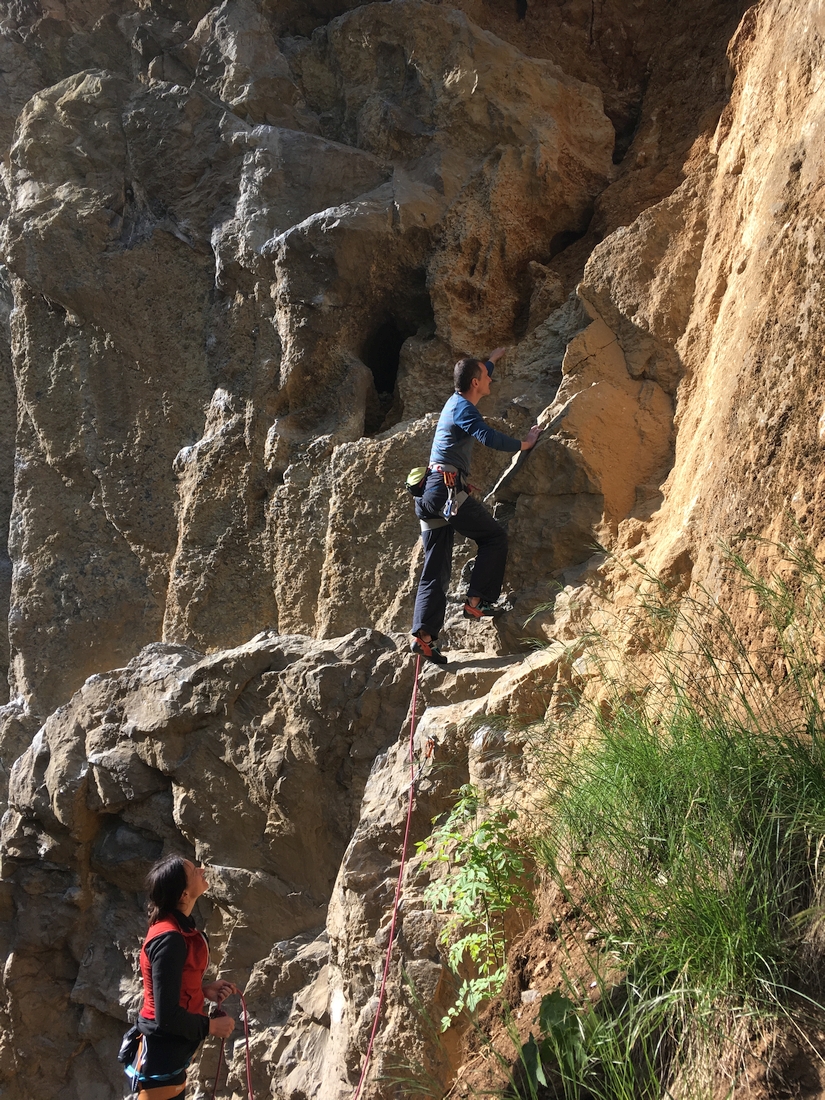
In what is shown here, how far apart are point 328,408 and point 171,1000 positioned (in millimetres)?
4531

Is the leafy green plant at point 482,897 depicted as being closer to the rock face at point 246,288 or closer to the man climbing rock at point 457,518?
the man climbing rock at point 457,518

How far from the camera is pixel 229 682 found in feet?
19.0

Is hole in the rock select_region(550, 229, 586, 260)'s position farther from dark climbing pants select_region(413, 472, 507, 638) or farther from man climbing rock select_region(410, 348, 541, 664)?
dark climbing pants select_region(413, 472, 507, 638)

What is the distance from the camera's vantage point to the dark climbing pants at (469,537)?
501 centimetres

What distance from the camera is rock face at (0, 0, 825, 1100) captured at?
4398 mm

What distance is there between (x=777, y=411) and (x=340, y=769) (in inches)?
121

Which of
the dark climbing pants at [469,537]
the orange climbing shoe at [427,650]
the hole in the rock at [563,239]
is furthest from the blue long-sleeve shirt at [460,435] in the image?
the hole in the rock at [563,239]

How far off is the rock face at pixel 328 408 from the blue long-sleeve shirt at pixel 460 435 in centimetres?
45

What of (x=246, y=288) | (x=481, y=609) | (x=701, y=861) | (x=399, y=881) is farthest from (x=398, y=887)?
(x=246, y=288)

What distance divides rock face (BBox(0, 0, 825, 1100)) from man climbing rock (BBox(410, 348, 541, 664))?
9.0 inches

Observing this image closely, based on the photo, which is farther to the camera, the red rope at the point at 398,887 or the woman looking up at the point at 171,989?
the red rope at the point at 398,887

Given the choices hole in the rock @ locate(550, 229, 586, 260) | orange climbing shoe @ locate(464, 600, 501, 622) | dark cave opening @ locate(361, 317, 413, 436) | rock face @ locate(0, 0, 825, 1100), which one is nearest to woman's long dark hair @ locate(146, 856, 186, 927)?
rock face @ locate(0, 0, 825, 1100)

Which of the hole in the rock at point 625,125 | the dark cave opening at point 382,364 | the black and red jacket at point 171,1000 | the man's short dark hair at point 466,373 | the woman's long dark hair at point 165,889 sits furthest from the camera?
the hole in the rock at point 625,125

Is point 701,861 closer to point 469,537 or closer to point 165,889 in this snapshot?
point 165,889
